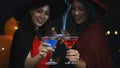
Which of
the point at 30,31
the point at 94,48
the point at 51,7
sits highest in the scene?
the point at 51,7

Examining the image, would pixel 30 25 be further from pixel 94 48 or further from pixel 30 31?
pixel 94 48

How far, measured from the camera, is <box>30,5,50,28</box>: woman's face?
1.27 metres

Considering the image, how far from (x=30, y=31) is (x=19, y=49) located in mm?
98

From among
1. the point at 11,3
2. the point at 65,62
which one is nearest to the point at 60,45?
the point at 65,62

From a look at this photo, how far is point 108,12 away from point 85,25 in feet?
0.43

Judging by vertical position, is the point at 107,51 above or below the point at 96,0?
below

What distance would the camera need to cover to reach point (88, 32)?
50.7 inches

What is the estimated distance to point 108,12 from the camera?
131 cm

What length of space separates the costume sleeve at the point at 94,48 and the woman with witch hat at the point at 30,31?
0.53 feet

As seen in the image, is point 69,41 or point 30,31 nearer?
point 69,41

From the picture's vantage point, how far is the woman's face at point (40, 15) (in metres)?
1.27

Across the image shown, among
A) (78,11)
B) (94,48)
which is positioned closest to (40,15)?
(78,11)

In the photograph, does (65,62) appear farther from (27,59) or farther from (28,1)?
(28,1)

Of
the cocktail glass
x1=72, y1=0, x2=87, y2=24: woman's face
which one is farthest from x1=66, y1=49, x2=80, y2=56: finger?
x1=72, y1=0, x2=87, y2=24: woman's face
